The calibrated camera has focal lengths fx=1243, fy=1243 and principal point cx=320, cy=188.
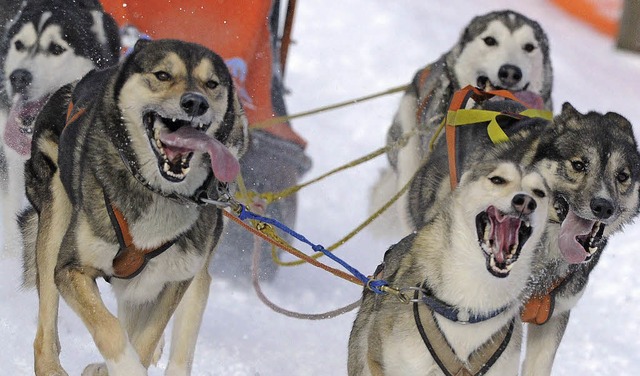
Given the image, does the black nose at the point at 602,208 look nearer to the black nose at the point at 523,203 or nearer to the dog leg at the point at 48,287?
the black nose at the point at 523,203

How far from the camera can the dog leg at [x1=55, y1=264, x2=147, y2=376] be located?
3.21m

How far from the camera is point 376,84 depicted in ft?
29.3

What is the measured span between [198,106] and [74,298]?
0.61m

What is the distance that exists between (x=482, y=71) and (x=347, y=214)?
1837 mm

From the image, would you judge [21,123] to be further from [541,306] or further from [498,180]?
[498,180]

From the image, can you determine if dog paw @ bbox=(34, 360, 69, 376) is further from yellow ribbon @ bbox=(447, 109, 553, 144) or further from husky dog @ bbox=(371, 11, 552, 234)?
husky dog @ bbox=(371, 11, 552, 234)

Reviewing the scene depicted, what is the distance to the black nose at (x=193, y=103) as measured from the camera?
3.20m

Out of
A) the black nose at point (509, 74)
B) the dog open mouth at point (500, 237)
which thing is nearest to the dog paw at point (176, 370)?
the dog open mouth at point (500, 237)

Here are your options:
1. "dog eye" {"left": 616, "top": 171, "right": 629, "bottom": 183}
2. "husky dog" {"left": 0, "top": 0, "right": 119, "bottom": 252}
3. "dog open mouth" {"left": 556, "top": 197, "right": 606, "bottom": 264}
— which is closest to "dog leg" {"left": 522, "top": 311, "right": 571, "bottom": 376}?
"dog open mouth" {"left": 556, "top": 197, "right": 606, "bottom": 264}

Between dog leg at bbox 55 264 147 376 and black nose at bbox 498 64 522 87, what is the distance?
2.20 m

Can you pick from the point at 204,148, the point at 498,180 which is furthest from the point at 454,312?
the point at 204,148

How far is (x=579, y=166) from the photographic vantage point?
350cm

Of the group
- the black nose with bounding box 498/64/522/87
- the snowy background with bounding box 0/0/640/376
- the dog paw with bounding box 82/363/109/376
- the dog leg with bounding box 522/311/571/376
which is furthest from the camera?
the black nose with bounding box 498/64/522/87

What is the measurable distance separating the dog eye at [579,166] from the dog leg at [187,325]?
1.15 metres
